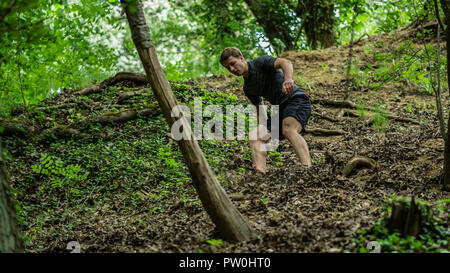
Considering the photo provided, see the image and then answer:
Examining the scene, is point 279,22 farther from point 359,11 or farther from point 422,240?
point 422,240

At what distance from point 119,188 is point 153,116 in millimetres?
2454

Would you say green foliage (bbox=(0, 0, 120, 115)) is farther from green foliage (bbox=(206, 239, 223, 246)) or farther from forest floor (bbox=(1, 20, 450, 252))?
green foliage (bbox=(206, 239, 223, 246))

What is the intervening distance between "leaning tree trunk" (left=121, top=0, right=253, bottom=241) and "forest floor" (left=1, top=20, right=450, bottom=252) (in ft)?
0.50

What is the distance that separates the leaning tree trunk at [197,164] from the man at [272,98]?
1.71m

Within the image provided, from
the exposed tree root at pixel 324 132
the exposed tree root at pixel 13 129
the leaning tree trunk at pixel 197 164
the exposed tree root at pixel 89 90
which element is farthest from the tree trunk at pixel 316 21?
the leaning tree trunk at pixel 197 164

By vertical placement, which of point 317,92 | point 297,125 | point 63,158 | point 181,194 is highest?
point 317,92

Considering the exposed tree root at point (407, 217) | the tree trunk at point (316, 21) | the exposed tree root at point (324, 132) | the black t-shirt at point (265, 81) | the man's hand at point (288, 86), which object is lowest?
the exposed tree root at point (407, 217)

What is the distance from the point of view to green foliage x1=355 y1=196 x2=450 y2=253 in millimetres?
3057

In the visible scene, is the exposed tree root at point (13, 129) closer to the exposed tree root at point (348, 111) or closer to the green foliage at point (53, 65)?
the green foliage at point (53, 65)

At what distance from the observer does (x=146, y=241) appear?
155 inches

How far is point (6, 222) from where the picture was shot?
275 centimetres

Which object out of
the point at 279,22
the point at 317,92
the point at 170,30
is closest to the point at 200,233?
the point at 317,92

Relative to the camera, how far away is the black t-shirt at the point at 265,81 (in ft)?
17.3

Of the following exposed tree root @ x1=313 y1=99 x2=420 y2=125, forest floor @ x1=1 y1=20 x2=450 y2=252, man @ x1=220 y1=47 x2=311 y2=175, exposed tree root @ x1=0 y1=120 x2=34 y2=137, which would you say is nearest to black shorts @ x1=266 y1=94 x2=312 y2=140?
man @ x1=220 y1=47 x2=311 y2=175
